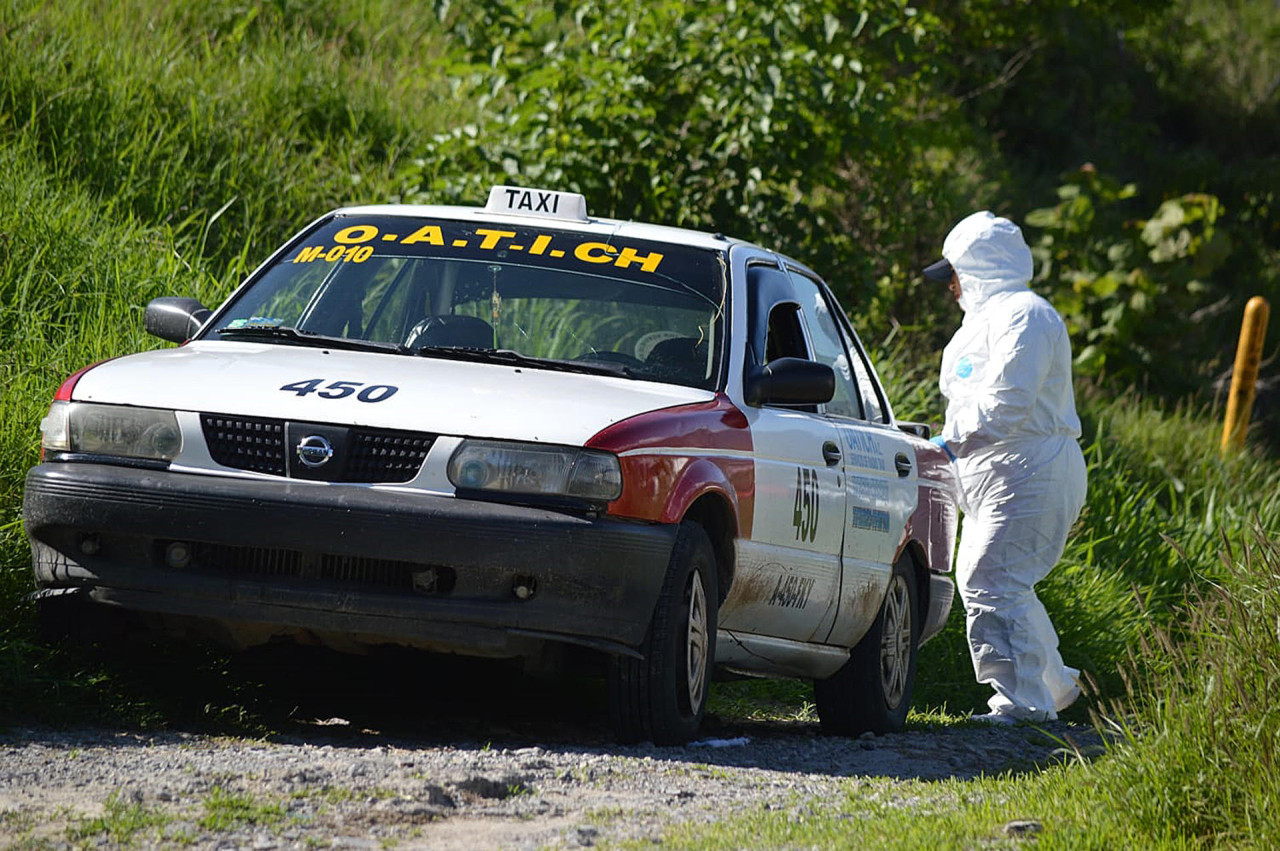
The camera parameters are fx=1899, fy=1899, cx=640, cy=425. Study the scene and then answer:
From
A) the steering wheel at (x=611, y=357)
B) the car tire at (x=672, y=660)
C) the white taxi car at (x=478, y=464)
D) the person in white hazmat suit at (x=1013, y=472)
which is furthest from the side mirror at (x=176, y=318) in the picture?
the person in white hazmat suit at (x=1013, y=472)

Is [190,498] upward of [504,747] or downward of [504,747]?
upward

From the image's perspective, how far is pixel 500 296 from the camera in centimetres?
630

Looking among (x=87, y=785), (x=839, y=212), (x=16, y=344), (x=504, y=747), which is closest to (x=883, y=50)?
(x=839, y=212)

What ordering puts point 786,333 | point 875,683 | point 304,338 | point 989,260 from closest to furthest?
point 304,338
point 786,333
point 875,683
point 989,260

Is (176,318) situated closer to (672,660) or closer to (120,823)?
(672,660)

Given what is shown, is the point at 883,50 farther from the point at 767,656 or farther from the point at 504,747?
the point at 504,747

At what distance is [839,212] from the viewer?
15.3 meters

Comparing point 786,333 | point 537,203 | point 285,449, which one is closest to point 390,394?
point 285,449

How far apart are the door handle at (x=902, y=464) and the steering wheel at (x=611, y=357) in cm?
157

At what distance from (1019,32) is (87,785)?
620 inches

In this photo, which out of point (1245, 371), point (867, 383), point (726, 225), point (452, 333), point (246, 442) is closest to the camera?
point (246, 442)

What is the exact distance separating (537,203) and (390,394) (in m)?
1.72

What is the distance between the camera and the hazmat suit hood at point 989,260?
26.7 feet

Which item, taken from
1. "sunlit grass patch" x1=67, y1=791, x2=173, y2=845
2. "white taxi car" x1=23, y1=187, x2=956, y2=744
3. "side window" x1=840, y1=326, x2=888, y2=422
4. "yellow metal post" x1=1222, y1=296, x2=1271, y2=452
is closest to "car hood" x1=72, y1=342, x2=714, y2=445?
"white taxi car" x1=23, y1=187, x2=956, y2=744
